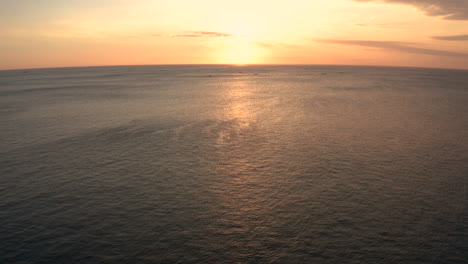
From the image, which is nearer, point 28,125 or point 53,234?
point 53,234

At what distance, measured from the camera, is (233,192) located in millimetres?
41750

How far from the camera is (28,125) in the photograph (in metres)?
81.0

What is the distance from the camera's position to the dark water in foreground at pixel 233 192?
2925cm

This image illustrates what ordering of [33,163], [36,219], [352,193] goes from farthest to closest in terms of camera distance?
[33,163] < [352,193] < [36,219]

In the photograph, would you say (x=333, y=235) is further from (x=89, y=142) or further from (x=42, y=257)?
(x=89, y=142)

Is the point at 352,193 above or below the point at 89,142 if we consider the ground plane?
below

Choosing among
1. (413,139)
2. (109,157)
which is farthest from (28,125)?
(413,139)

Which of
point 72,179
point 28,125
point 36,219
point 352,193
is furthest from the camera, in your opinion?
point 28,125

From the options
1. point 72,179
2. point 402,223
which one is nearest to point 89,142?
point 72,179

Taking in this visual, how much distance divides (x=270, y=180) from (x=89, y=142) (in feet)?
139

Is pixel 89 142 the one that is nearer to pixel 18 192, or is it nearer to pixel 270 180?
pixel 18 192

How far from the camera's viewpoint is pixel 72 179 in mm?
45562

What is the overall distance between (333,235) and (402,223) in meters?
8.78

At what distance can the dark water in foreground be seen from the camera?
96.0ft
